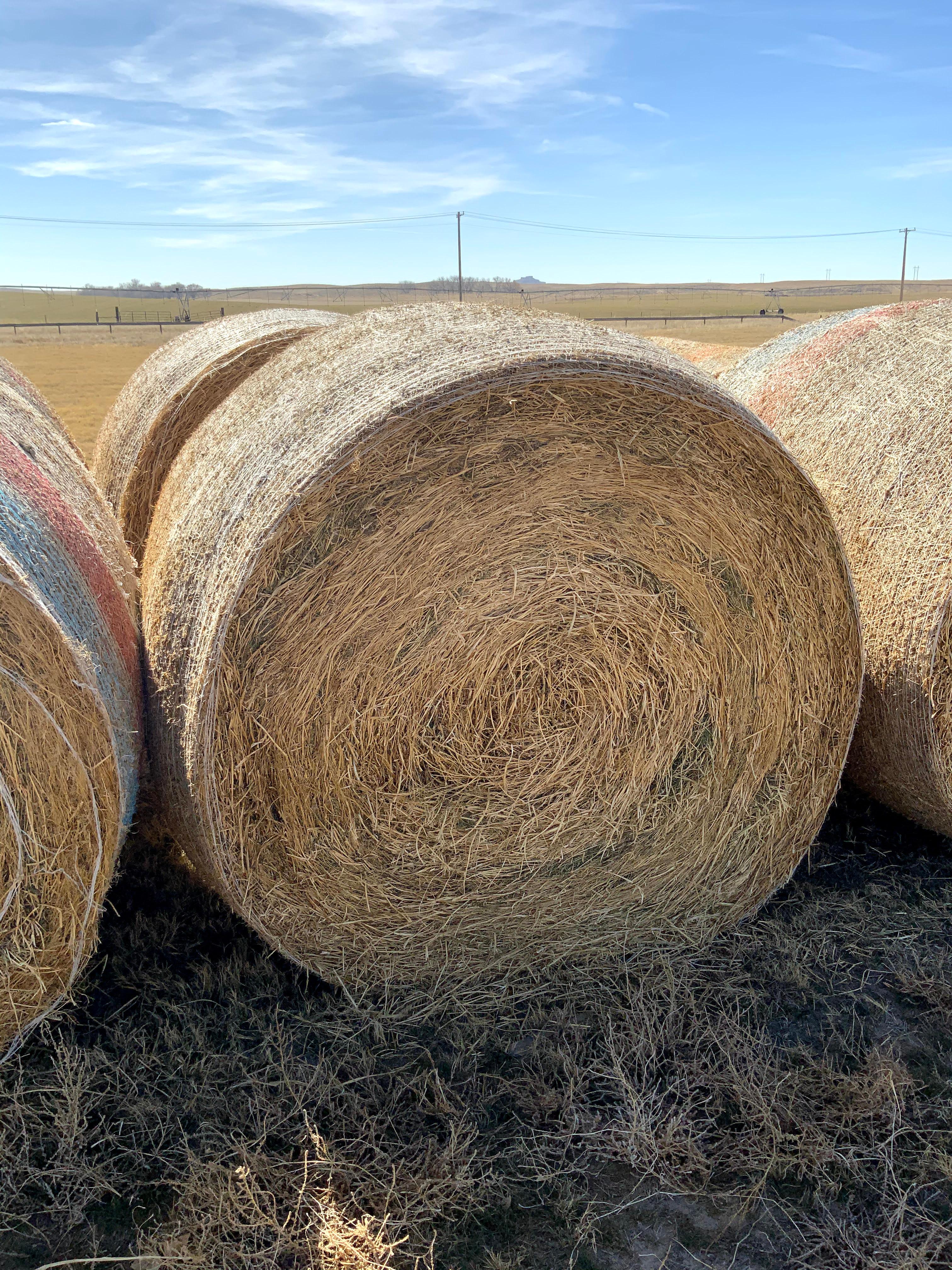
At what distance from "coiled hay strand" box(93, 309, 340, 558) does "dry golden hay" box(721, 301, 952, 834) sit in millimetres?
2902

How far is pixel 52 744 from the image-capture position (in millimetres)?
2979

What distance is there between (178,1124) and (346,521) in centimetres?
176

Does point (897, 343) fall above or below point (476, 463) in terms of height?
above

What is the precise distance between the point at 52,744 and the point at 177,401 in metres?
3.15

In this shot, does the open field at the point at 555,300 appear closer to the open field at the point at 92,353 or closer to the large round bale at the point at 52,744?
the open field at the point at 92,353

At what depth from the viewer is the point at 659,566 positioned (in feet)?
11.6

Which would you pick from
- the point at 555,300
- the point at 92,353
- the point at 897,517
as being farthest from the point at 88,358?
the point at 555,300

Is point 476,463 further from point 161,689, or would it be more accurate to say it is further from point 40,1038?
point 40,1038

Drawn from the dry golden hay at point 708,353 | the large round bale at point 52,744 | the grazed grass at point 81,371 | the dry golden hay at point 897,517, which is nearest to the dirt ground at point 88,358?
the grazed grass at point 81,371

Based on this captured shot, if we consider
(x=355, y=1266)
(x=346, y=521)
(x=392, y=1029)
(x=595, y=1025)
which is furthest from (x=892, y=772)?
(x=355, y=1266)

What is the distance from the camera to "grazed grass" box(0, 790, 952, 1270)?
8.15 feet

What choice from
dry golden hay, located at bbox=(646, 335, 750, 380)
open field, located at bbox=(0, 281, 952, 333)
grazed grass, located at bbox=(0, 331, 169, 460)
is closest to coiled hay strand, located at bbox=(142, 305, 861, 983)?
dry golden hay, located at bbox=(646, 335, 750, 380)

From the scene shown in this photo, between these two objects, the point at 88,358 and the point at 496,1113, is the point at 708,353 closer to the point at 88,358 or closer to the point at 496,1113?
the point at 496,1113

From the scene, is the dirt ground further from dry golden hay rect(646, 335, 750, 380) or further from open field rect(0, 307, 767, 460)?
dry golden hay rect(646, 335, 750, 380)
